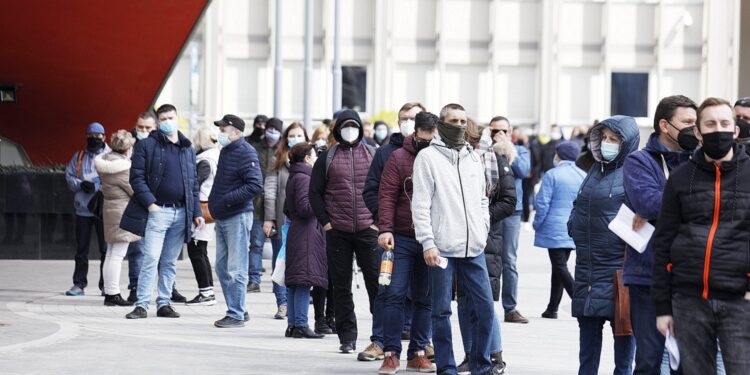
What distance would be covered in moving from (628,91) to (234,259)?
1413 inches

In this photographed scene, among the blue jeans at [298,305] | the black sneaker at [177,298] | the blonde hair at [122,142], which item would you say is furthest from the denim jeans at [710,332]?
the blonde hair at [122,142]

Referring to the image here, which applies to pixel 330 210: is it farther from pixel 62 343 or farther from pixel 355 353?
pixel 62 343

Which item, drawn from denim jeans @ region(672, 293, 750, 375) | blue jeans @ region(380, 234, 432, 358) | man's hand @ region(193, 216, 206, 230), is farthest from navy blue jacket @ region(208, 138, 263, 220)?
denim jeans @ region(672, 293, 750, 375)

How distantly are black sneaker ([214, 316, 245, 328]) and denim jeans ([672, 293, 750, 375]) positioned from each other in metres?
7.03

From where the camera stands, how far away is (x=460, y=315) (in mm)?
10812

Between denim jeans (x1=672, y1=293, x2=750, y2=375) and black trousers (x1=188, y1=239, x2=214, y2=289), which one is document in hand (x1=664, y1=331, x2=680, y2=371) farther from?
black trousers (x1=188, y1=239, x2=214, y2=289)

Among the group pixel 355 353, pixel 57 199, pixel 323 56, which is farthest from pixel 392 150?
pixel 323 56

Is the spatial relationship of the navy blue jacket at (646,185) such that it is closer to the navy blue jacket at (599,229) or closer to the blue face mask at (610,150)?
the navy blue jacket at (599,229)

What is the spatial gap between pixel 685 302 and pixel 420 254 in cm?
373

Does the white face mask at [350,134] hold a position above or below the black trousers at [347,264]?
above

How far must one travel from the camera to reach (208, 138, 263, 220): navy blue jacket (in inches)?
542

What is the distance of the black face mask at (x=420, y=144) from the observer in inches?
427

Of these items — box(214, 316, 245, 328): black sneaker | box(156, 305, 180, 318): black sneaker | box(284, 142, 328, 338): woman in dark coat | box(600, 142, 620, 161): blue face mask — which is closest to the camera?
box(600, 142, 620, 161): blue face mask

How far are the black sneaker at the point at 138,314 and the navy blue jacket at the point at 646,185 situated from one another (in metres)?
7.21
